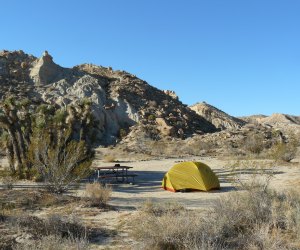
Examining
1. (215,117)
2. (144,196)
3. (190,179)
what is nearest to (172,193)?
(190,179)

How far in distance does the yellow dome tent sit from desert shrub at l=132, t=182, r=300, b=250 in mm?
6605

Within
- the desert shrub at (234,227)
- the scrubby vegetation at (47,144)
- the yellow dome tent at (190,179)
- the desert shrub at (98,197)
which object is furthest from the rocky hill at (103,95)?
the desert shrub at (234,227)

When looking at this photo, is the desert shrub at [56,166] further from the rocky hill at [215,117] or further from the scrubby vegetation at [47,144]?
the rocky hill at [215,117]

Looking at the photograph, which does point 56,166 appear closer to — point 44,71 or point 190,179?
point 190,179

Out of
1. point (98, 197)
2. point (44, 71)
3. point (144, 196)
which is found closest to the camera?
point (98, 197)

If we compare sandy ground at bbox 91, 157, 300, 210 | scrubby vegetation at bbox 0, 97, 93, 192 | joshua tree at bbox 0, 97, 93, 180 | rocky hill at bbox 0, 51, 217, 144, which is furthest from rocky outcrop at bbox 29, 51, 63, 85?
sandy ground at bbox 91, 157, 300, 210

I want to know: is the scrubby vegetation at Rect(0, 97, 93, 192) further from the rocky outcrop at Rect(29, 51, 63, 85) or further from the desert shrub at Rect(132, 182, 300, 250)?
the rocky outcrop at Rect(29, 51, 63, 85)

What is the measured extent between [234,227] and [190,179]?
8605mm

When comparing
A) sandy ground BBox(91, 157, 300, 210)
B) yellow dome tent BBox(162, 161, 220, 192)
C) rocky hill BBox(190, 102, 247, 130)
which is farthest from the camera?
rocky hill BBox(190, 102, 247, 130)

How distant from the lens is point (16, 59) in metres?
72.6

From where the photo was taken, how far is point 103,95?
6550cm

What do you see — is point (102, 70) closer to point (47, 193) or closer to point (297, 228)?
point (47, 193)

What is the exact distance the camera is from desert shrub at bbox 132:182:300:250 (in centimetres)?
888

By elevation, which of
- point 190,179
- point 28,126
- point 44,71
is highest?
point 44,71
